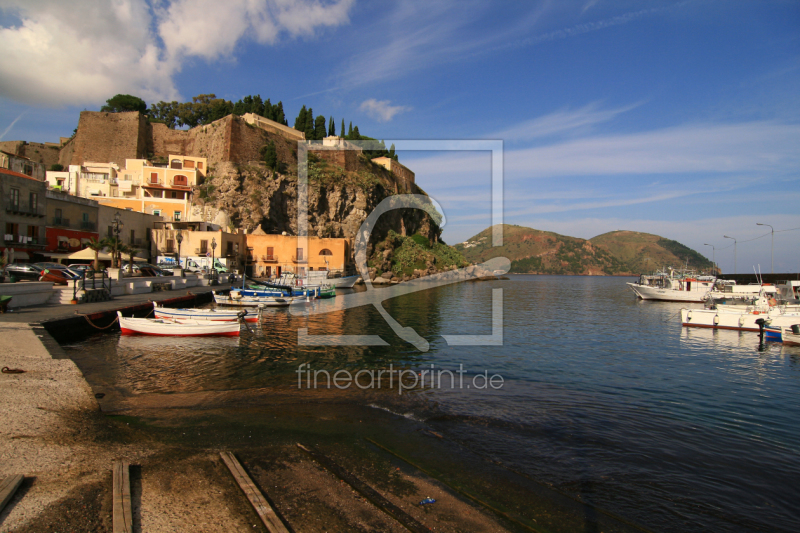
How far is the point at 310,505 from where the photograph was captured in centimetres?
460

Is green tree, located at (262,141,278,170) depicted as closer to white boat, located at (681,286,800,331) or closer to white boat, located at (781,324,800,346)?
white boat, located at (681,286,800,331)

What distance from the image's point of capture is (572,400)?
9789 millimetres

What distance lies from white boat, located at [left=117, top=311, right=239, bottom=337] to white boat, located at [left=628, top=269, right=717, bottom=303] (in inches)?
1530

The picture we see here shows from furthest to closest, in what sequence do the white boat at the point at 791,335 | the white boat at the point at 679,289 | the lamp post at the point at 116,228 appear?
1. the white boat at the point at 679,289
2. the lamp post at the point at 116,228
3. the white boat at the point at 791,335

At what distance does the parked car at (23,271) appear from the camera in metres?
20.1

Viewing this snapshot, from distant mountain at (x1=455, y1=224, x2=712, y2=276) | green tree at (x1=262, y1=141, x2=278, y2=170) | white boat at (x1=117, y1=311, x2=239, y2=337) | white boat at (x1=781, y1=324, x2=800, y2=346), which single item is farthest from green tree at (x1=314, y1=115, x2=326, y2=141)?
distant mountain at (x1=455, y1=224, x2=712, y2=276)

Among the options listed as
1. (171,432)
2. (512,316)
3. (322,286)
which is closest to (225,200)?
(322,286)

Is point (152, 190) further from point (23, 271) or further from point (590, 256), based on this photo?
point (590, 256)

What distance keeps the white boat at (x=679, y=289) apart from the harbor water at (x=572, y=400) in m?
23.4

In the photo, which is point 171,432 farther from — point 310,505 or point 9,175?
point 9,175

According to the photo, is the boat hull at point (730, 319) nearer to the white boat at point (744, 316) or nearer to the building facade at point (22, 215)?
the white boat at point (744, 316)

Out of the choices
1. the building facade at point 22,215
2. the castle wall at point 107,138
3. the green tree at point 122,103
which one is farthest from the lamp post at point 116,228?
the green tree at point 122,103

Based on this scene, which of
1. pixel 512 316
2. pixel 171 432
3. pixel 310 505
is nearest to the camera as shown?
pixel 310 505

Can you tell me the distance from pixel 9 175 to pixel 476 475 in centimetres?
3208
